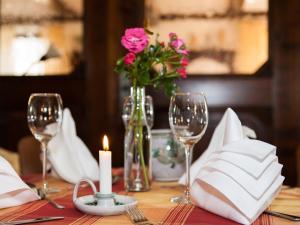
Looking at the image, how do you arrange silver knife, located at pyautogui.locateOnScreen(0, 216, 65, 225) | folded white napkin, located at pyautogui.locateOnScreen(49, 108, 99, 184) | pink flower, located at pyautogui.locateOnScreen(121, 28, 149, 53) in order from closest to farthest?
1. silver knife, located at pyautogui.locateOnScreen(0, 216, 65, 225)
2. pink flower, located at pyautogui.locateOnScreen(121, 28, 149, 53)
3. folded white napkin, located at pyautogui.locateOnScreen(49, 108, 99, 184)

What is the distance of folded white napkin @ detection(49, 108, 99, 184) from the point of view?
61.6 inches

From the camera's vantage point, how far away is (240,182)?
105 cm

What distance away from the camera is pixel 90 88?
11.5 feet

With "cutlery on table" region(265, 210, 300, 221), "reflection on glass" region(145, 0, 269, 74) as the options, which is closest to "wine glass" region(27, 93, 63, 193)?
"cutlery on table" region(265, 210, 300, 221)

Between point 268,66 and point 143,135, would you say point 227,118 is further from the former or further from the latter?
point 268,66

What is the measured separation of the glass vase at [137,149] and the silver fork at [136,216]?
0.95ft

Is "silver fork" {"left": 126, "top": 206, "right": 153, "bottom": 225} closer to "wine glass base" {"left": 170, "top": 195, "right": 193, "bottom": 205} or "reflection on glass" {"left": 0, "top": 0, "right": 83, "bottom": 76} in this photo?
"wine glass base" {"left": 170, "top": 195, "right": 193, "bottom": 205}

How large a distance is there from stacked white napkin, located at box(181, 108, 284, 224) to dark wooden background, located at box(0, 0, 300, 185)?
6.82 ft

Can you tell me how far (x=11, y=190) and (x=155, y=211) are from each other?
31 cm

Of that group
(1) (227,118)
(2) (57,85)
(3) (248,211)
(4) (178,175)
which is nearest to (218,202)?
(3) (248,211)

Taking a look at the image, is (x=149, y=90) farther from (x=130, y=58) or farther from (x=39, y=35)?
(x=130, y=58)

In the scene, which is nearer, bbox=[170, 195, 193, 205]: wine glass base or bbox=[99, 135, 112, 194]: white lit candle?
bbox=[99, 135, 112, 194]: white lit candle

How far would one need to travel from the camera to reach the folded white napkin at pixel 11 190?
117 centimetres

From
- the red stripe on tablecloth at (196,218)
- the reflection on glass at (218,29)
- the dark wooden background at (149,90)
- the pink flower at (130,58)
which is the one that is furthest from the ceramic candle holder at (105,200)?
the reflection on glass at (218,29)
